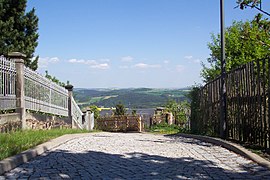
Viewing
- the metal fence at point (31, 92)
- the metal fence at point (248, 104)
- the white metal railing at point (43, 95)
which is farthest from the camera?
the white metal railing at point (43, 95)

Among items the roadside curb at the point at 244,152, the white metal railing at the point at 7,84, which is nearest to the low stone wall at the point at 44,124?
the white metal railing at the point at 7,84

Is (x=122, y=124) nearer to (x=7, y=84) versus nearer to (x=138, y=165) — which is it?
(x=7, y=84)

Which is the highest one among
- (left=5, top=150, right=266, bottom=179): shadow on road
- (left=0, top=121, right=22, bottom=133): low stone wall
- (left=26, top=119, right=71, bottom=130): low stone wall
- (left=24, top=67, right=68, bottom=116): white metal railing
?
(left=24, top=67, right=68, bottom=116): white metal railing

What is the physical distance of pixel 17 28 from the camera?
1952 centimetres

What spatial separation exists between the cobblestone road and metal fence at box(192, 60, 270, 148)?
85 centimetres

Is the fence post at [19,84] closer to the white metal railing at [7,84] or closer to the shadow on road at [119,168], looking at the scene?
the white metal railing at [7,84]

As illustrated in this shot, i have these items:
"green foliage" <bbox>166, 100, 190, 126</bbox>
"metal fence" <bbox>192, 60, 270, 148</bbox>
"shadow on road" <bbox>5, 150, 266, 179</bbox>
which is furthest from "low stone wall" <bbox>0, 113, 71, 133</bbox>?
"green foliage" <bbox>166, 100, 190, 126</bbox>

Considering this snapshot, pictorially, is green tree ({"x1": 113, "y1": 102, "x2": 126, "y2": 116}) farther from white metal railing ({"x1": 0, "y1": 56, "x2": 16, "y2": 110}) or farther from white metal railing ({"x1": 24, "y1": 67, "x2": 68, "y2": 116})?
white metal railing ({"x1": 0, "y1": 56, "x2": 16, "y2": 110})

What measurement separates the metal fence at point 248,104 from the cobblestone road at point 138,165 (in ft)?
2.79

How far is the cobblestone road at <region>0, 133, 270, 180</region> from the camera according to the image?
6.01 m

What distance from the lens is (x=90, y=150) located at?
29.1ft

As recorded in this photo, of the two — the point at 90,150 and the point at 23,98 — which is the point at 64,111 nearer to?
the point at 23,98

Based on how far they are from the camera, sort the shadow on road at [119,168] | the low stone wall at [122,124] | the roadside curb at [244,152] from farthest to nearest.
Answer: the low stone wall at [122,124] < the roadside curb at [244,152] < the shadow on road at [119,168]

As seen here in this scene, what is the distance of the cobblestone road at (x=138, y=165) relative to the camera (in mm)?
6012
